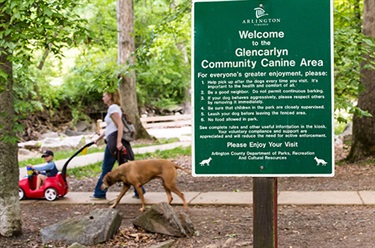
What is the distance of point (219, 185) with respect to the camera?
10.6 metres

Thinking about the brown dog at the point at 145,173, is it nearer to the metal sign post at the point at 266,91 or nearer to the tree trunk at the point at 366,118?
the metal sign post at the point at 266,91

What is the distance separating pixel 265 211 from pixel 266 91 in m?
0.82

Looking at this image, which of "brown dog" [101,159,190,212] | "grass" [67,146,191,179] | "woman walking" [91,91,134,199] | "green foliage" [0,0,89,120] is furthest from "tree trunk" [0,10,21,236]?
"grass" [67,146,191,179]

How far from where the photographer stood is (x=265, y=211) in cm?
407

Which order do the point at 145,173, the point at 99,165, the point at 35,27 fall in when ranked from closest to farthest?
the point at 35,27, the point at 145,173, the point at 99,165

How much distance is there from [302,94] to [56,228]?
374cm

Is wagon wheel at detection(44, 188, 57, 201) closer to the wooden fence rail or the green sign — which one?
the green sign

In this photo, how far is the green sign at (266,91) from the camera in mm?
3957

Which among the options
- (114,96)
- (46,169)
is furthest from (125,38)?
(46,169)

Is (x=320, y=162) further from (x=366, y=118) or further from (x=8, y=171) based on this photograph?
(x=366, y=118)

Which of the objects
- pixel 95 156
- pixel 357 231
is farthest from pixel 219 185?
pixel 95 156

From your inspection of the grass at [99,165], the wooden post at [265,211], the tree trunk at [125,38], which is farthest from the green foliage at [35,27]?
the tree trunk at [125,38]

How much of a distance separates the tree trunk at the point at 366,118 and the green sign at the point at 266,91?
25.6 ft

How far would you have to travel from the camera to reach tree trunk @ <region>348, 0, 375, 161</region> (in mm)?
11453
